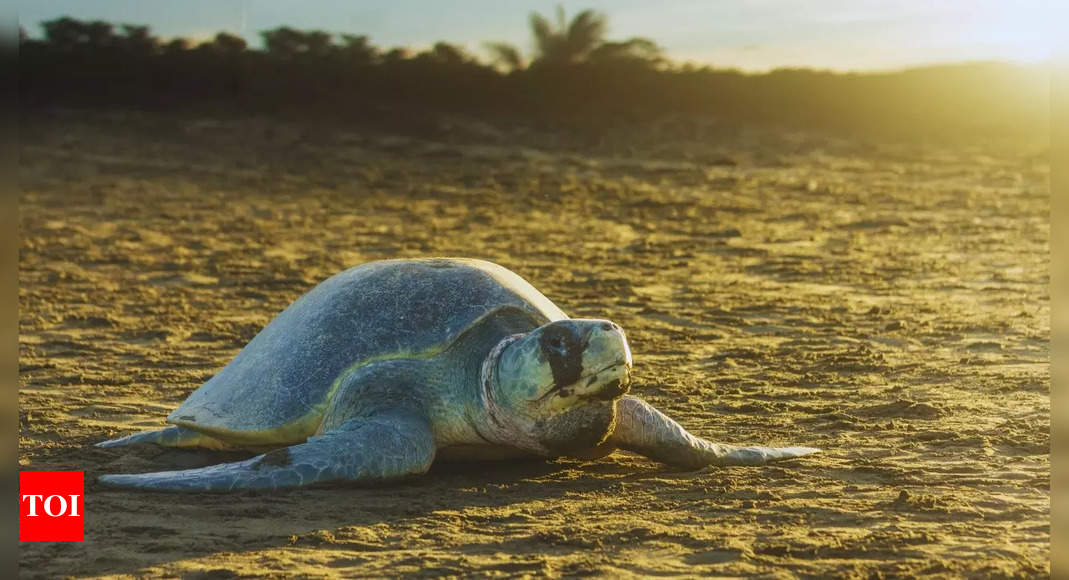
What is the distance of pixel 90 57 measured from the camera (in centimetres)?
1875

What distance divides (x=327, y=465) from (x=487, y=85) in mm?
17446

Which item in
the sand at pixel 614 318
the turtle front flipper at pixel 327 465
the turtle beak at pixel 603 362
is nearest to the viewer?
the sand at pixel 614 318

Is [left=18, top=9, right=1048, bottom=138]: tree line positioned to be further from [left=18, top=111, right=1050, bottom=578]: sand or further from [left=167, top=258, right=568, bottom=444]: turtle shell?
[left=167, top=258, right=568, bottom=444]: turtle shell

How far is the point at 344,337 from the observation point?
4.38 meters

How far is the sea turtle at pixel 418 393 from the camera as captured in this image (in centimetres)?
388

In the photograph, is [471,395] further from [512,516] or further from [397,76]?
[397,76]

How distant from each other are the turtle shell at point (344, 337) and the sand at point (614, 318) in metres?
0.30

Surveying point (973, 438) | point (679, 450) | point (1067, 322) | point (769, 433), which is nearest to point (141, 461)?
point (679, 450)

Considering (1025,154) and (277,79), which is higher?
(277,79)

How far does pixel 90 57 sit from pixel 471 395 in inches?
655

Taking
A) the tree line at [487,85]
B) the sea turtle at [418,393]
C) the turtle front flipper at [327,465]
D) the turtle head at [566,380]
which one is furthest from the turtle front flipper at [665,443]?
the tree line at [487,85]

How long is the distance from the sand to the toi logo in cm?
6

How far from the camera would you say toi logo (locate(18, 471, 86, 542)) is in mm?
3391

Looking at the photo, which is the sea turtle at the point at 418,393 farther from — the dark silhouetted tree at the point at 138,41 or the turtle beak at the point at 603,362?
the dark silhouetted tree at the point at 138,41
